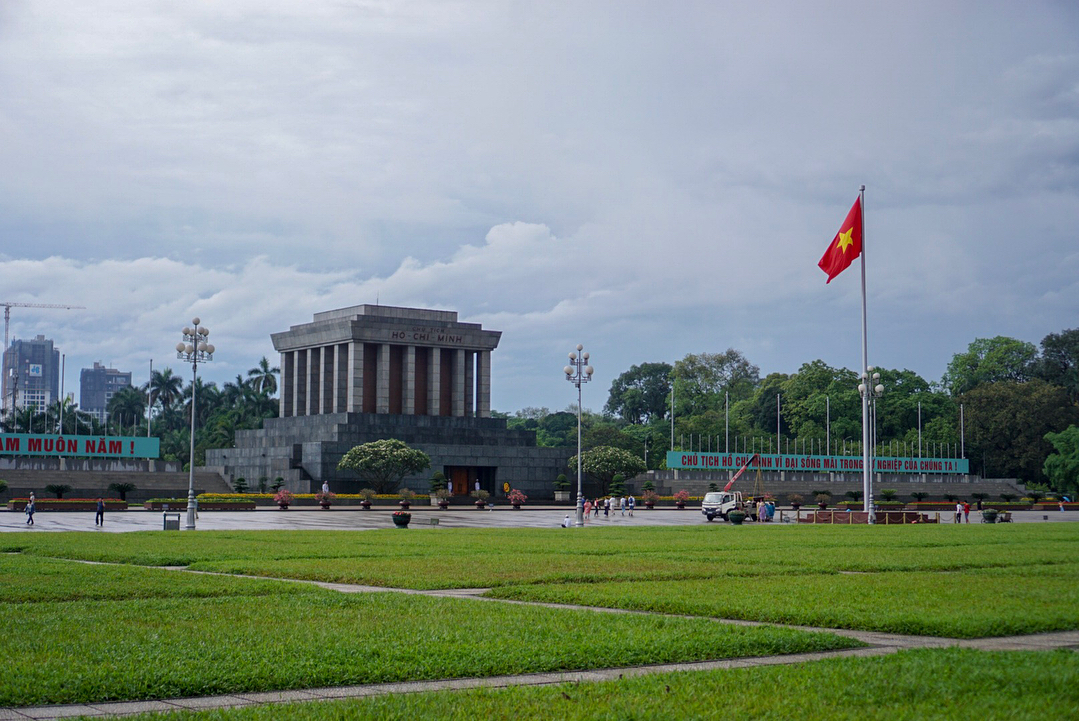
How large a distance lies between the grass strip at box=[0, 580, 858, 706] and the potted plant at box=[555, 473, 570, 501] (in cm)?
7141

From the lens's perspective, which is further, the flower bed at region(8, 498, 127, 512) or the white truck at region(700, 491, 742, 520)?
the white truck at region(700, 491, 742, 520)

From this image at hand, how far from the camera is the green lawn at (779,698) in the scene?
8609mm

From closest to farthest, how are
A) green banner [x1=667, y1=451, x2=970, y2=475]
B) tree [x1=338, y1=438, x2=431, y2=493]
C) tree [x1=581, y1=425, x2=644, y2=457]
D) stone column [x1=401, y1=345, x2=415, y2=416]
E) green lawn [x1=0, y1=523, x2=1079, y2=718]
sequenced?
green lawn [x1=0, y1=523, x2=1079, y2=718]
tree [x1=338, y1=438, x2=431, y2=493]
stone column [x1=401, y1=345, x2=415, y2=416]
green banner [x1=667, y1=451, x2=970, y2=475]
tree [x1=581, y1=425, x2=644, y2=457]

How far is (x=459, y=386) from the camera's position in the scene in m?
96.1

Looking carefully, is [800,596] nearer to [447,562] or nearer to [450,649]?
[450,649]

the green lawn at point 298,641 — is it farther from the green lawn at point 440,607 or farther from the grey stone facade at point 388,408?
the grey stone facade at point 388,408

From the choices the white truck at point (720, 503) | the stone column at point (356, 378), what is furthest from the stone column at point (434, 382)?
the white truck at point (720, 503)

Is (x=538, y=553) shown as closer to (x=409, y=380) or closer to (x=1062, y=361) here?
(x=409, y=380)

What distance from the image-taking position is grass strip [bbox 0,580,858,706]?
9.97m

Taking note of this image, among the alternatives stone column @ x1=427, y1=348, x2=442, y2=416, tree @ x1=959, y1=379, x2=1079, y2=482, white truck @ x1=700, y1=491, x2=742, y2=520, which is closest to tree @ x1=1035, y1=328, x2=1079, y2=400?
tree @ x1=959, y1=379, x2=1079, y2=482

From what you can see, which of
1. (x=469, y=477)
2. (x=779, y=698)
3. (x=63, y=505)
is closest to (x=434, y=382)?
(x=469, y=477)

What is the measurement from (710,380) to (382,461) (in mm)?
83468

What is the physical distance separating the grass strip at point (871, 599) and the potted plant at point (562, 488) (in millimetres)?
65892

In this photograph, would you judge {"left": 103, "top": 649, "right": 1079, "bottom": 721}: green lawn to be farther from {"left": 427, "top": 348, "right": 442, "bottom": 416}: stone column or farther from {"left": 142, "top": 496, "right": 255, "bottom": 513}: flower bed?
{"left": 427, "top": 348, "right": 442, "bottom": 416}: stone column
